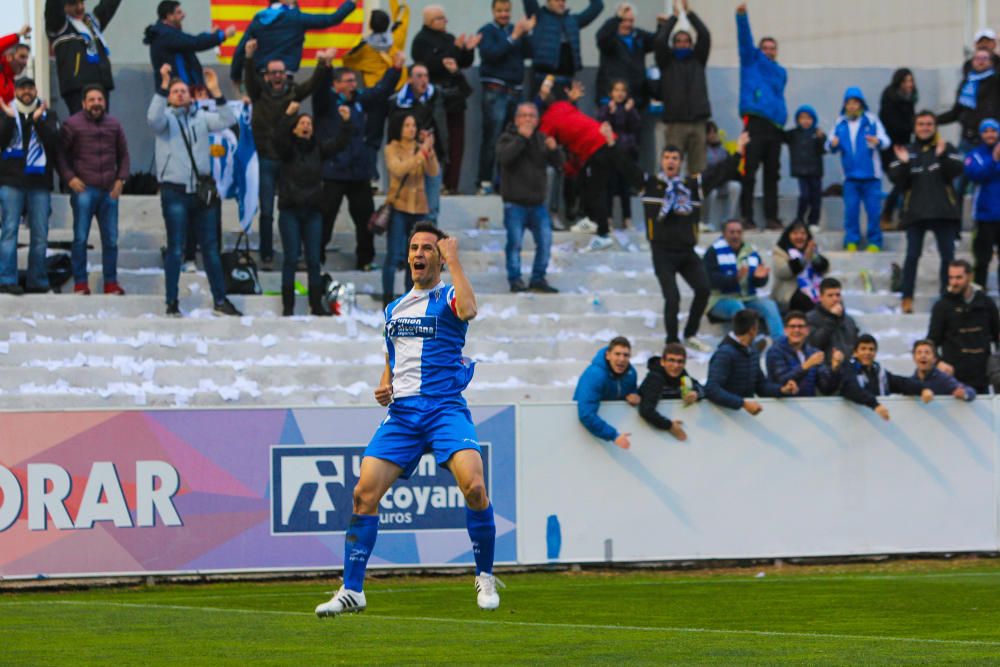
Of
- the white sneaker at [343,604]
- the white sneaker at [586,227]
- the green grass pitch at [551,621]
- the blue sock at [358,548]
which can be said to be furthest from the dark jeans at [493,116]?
the white sneaker at [343,604]

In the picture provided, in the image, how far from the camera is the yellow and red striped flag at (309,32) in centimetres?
2186

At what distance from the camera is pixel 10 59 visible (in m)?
18.8

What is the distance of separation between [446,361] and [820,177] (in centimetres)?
1296

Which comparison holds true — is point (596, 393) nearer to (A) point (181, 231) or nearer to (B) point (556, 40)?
(A) point (181, 231)

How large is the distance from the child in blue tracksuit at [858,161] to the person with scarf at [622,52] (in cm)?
238

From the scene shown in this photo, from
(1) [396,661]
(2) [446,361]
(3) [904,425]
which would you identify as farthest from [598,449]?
(1) [396,661]

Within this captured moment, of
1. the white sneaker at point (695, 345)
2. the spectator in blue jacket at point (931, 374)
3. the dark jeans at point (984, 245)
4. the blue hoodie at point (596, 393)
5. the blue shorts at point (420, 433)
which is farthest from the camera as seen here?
the dark jeans at point (984, 245)

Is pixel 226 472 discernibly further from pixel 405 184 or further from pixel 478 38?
pixel 478 38

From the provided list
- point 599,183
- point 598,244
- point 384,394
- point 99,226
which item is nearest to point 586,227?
point 598,244

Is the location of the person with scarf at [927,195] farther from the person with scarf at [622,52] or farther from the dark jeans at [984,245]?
the person with scarf at [622,52]

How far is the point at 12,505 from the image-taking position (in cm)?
1469

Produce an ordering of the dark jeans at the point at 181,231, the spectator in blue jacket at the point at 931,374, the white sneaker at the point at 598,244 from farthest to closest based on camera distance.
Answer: the white sneaker at the point at 598,244
the dark jeans at the point at 181,231
the spectator in blue jacket at the point at 931,374

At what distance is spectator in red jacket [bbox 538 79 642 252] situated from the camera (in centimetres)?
2030

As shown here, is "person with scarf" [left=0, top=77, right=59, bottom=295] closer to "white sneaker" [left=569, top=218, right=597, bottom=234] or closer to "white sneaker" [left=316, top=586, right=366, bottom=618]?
"white sneaker" [left=569, top=218, right=597, bottom=234]
